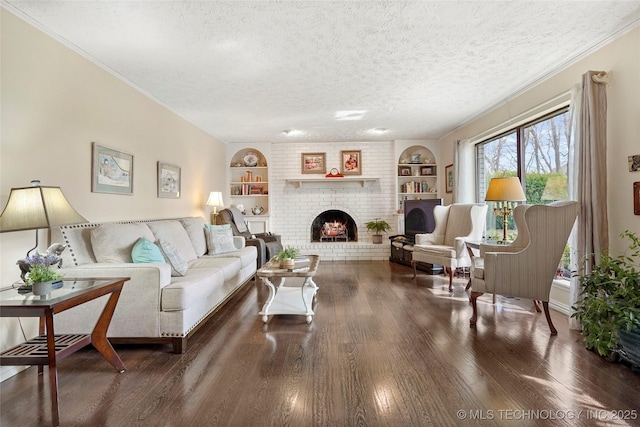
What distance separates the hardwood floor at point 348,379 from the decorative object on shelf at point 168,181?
2046 millimetres

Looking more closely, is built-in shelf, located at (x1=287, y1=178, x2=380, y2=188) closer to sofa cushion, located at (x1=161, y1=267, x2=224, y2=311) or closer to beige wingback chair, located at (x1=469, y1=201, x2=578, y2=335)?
sofa cushion, located at (x1=161, y1=267, x2=224, y2=311)

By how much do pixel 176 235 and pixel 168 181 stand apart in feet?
3.22

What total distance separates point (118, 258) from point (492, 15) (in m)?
3.52

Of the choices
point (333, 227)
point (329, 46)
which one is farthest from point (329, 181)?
point (329, 46)

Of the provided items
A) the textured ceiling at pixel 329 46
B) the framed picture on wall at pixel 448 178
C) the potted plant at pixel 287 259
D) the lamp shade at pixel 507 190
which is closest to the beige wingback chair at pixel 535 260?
the lamp shade at pixel 507 190

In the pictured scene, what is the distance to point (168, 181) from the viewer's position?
4.40m

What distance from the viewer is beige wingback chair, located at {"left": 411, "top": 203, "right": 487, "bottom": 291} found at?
427 cm

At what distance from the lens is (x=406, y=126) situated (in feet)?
18.8

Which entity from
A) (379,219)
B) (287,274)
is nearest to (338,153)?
(379,219)

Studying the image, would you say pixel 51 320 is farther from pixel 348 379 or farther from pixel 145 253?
pixel 348 379

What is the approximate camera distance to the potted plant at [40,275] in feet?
5.84

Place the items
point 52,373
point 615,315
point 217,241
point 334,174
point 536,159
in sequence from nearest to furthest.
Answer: point 52,373, point 615,315, point 536,159, point 217,241, point 334,174

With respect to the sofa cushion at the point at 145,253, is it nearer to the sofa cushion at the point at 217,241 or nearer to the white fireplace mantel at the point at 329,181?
the sofa cushion at the point at 217,241

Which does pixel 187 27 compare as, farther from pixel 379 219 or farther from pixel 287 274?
pixel 379 219
